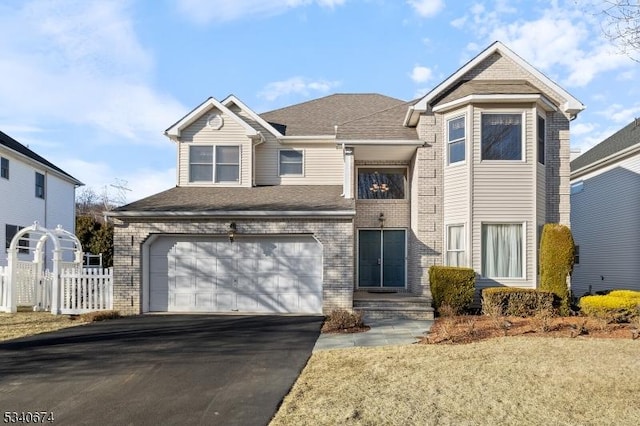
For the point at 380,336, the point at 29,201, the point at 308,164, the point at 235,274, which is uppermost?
the point at 308,164

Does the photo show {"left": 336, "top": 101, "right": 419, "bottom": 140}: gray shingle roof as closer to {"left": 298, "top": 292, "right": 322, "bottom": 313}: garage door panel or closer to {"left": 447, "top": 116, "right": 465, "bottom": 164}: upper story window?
{"left": 447, "top": 116, "right": 465, "bottom": 164}: upper story window

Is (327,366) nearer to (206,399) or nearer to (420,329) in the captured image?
(206,399)

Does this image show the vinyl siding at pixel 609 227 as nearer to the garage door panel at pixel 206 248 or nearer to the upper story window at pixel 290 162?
the upper story window at pixel 290 162

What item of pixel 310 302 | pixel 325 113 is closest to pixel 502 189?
pixel 310 302

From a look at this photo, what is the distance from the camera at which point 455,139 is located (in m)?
14.1

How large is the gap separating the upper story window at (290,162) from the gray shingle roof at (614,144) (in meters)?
12.0

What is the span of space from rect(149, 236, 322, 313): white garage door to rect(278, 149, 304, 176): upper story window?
A: 3939 mm

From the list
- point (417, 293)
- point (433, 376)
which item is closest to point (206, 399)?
point (433, 376)

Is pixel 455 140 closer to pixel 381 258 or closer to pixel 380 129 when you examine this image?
pixel 380 129

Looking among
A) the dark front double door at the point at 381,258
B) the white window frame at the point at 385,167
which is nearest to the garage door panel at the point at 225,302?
the dark front double door at the point at 381,258

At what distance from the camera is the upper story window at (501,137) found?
13562mm

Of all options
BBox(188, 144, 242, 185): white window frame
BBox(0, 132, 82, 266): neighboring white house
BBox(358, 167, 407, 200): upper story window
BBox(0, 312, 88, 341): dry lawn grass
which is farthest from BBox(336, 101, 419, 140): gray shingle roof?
BBox(0, 132, 82, 266): neighboring white house

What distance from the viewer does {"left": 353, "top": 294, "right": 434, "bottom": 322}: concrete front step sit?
40.9 ft

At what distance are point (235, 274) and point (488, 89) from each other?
9336 mm
